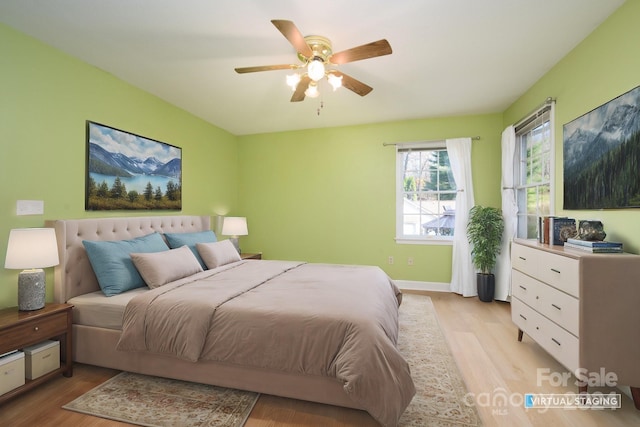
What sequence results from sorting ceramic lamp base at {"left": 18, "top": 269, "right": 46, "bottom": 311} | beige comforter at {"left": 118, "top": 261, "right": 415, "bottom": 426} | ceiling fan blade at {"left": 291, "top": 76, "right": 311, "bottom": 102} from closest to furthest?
beige comforter at {"left": 118, "top": 261, "right": 415, "bottom": 426}, ceramic lamp base at {"left": 18, "top": 269, "right": 46, "bottom": 311}, ceiling fan blade at {"left": 291, "top": 76, "right": 311, "bottom": 102}

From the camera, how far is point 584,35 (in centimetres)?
232

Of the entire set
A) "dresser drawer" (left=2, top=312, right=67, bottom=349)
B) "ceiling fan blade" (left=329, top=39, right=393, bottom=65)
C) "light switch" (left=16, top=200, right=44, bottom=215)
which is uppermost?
"ceiling fan blade" (left=329, top=39, right=393, bottom=65)

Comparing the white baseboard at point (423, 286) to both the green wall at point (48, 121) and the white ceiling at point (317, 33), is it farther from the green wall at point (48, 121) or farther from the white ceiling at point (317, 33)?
the green wall at point (48, 121)

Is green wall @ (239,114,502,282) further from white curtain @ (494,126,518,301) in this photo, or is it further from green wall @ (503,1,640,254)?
green wall @ (503,1,640,254)

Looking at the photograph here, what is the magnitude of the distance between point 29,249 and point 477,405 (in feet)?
10.5

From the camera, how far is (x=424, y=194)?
179 inches

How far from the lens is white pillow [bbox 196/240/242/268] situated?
3.25m

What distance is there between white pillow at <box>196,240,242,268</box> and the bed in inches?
23.4

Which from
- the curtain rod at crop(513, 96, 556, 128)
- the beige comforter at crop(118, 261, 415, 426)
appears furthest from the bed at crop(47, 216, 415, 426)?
the curtain rod at crop(513, 96, 556, 128)

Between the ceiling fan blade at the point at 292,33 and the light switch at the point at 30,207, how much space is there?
2.36 meters

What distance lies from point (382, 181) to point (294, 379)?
3396mm

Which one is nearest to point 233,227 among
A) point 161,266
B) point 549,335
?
point 161,266

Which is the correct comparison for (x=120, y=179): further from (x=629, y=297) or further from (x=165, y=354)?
(x=629, y=297)

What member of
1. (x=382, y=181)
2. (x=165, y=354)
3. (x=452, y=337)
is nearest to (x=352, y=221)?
(x=382, y=181)
